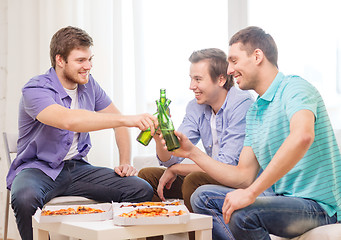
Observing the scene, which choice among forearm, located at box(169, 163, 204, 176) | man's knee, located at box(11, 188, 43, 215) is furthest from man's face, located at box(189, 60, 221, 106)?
man's knee, located at box(11, 188, 43, 215)

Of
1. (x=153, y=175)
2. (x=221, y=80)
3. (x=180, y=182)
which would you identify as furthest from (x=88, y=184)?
(x=221, y=80)

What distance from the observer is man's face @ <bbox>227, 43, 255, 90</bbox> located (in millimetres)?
1978

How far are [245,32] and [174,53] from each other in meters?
1.40

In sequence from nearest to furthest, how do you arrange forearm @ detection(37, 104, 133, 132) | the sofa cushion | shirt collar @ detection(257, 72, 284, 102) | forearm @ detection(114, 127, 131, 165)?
the sofa cushion
shirt collar @ detection(257, 72, 284, 102)
forearm @ detection(37, 104, 133, 132)
forearm @ detection(114, 127, 131, 165)

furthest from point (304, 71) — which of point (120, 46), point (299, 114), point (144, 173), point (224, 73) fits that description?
point (120, 46)

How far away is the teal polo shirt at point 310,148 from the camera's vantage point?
1.67m

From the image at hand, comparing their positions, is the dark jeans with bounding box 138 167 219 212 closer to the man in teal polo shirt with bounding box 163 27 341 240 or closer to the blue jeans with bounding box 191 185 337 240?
the man in teal polo shirt with bounding box 163 27 341 240

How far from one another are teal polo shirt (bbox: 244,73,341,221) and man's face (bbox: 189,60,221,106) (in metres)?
0.60

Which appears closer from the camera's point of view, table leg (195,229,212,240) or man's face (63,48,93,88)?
table leg (195,229,212,240)

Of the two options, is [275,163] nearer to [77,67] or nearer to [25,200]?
[25,200]

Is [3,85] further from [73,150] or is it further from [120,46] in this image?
[73,150]

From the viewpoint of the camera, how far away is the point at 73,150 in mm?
2564

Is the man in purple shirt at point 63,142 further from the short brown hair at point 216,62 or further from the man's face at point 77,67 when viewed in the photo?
the short brown hair at point 216,62

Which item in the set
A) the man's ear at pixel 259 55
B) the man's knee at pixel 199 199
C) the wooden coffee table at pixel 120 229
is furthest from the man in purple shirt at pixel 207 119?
the wooden coffee table at pixel 120 229
